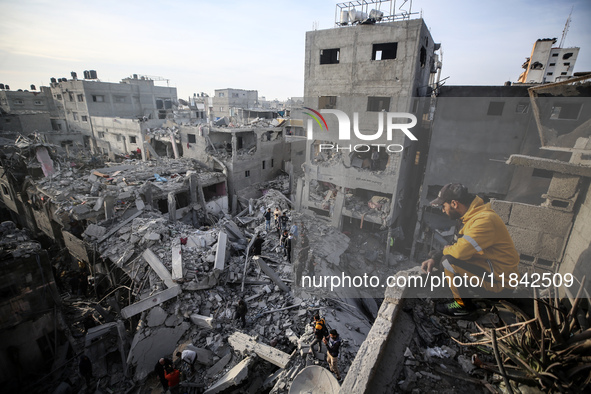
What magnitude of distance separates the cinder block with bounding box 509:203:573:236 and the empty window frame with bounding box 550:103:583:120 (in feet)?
26.6

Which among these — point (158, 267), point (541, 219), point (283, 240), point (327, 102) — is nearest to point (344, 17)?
point (327, 102)

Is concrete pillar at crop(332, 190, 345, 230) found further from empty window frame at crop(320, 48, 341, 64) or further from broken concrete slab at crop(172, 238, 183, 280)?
broken concrete slab at crop(172, 238, 183, 280)

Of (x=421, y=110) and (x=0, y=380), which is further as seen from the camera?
(x=421, y=110)

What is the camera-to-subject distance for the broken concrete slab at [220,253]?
9.34m

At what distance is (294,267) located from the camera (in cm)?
1035

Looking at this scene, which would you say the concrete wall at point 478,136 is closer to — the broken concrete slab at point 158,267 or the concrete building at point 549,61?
the concrete building at point 549,61

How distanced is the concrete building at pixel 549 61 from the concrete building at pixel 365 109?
256 inches

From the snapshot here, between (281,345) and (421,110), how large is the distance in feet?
49.2

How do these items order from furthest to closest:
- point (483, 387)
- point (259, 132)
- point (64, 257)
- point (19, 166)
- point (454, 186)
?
point (259, 132)
point (19, 166)
point (64, 257)
point (454, 186)
point (483, 387)

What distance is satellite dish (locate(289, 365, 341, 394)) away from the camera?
4.20 metres

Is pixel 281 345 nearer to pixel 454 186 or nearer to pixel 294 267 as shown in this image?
pixel 294 267

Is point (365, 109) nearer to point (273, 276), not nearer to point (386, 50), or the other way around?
point (386, 50)

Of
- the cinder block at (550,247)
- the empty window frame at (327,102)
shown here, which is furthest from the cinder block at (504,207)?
the empty window frame at (327,102)

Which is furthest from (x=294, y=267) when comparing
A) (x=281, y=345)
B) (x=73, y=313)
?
(x=73, y=313)
